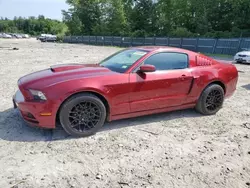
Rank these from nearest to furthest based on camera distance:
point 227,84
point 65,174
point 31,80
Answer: point 65,174, point 31,80, point 227,84

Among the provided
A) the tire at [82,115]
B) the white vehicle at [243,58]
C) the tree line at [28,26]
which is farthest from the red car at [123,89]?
the tree line at [28,26]

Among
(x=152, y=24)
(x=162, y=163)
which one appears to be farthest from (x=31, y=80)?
(x=152, y=24)

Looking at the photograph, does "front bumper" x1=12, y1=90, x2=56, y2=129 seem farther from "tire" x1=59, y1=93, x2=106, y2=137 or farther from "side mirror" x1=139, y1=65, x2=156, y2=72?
"side mirror" x1=139, y1=65, x2=156, y2=72

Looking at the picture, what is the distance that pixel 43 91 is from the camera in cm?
345

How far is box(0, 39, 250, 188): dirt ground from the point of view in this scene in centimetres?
272

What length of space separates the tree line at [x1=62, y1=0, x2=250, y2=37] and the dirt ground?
26.4m

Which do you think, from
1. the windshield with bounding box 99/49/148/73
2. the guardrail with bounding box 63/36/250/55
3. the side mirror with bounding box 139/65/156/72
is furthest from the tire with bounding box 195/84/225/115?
the guardrail with bounding box 63/36/250/55

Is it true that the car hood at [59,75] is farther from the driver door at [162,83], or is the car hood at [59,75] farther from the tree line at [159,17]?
the tree line at [159,17]

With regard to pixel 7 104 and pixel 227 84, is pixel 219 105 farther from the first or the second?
pixel 7 104

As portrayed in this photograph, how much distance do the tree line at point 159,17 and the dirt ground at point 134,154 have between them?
2644 centimetres

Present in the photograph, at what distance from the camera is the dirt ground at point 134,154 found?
272 cm

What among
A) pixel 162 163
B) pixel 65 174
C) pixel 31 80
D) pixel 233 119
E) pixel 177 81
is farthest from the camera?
pixel 233 119

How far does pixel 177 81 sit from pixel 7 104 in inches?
145

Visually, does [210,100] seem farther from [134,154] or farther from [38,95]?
[38,95]
